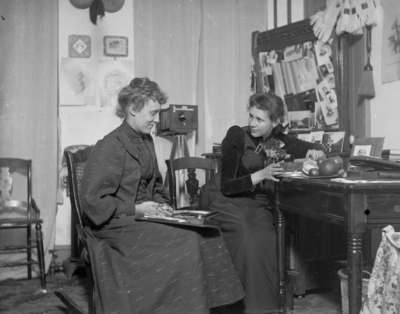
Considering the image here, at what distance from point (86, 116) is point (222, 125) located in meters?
1.23

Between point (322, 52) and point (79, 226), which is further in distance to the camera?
point (322, 52)

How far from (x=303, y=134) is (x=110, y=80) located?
1779 mm

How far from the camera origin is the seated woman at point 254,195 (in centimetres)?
285

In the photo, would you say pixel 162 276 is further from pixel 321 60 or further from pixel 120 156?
pixel 321 60

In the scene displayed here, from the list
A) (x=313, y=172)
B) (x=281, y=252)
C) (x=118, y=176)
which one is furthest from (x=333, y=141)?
(x=118, y=176)

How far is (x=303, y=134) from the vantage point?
4008 millimetres

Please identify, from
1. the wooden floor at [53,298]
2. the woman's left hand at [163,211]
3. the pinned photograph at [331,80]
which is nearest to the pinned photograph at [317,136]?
the pinned photograph at [331,80]

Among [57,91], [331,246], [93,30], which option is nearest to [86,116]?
[57,91]

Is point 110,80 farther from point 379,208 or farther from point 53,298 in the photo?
point 379,208

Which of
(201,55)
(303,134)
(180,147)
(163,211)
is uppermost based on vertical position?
(201,55)

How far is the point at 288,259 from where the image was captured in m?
3.25

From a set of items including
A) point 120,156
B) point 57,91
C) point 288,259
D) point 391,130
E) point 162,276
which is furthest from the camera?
point 57,91

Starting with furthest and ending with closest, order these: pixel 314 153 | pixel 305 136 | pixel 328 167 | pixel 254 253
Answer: pixel 305 136
pixel 314 153
pixel 254 253
pixel 328 167

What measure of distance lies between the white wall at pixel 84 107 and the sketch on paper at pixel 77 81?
0.18 feet
